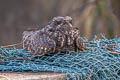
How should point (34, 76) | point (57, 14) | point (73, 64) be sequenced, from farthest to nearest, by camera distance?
point (57, 14)
point (73, 64)
point (34, 76)

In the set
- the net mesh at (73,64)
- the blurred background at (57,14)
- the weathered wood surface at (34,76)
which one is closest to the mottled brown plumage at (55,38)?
the net mesh at (73,64)

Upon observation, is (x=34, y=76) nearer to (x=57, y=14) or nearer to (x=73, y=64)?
(x=73, y=64)

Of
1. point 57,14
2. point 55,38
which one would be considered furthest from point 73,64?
point 57,14

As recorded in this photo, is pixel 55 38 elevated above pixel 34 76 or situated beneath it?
elevated above

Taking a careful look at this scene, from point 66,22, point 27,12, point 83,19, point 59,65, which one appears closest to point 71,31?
point 66,22

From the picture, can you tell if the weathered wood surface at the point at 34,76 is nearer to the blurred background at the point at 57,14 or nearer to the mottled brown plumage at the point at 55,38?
the mottled brown plumage at the point at 55,38

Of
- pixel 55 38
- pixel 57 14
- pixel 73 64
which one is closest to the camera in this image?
pixel 73 64
